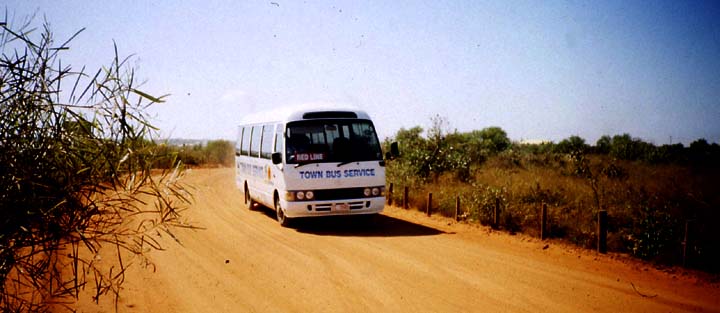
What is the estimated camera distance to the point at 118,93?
2961 millimetres

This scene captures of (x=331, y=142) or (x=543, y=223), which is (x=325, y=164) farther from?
(x=543, y=223)

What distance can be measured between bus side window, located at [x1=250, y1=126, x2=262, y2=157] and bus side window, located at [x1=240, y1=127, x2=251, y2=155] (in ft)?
1.87

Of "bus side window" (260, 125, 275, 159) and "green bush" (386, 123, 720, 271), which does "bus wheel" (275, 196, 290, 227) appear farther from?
"green bush" (386, 123, 720, 271)

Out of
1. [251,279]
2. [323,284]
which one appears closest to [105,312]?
[251,279]

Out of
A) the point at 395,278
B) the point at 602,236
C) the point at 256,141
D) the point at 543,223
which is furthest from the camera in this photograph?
the point at 256,141

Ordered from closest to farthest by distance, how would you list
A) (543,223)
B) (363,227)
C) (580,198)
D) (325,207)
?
(543,223) → (325,207) → (363,227) → (580,198)

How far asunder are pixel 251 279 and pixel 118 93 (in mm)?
4381

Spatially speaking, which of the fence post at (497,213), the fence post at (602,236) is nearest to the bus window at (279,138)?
the fence post at (497,213)

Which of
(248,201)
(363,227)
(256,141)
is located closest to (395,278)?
(363,227)

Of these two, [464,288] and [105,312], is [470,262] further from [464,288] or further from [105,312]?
[105,312]

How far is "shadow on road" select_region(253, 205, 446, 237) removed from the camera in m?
10.3

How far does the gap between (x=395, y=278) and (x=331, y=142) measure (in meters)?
4.76

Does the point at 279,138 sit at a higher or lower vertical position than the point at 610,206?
higher

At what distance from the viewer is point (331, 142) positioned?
35.3ft
